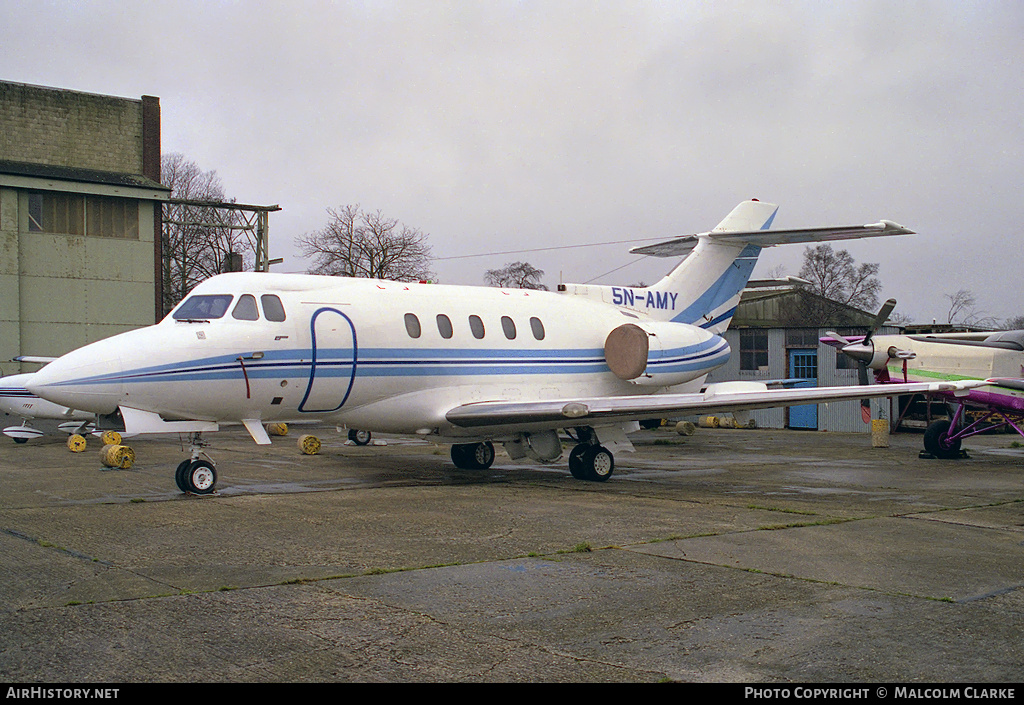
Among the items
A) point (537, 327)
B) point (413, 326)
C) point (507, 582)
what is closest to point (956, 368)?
point (537, 327)

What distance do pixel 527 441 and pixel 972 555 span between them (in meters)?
8.30

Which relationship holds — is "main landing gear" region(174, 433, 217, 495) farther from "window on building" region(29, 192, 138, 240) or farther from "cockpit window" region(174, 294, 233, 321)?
"window on building" region(29, 192, 138, 240)

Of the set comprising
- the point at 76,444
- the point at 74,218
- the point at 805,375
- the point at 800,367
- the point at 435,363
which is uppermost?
the point at 74,218

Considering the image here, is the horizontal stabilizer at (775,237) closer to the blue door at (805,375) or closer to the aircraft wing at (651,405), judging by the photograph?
the aircraft wing at (651,405)

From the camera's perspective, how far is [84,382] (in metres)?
11.0

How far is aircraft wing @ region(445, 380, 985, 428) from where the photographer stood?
13.2 meters

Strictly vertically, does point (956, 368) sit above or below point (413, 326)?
below

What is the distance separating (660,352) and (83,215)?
25307mm

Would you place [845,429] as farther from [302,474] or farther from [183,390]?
[183,390]

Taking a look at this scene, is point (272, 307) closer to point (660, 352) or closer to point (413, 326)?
point (413, 326)

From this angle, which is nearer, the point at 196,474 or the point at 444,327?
the point at 196,474

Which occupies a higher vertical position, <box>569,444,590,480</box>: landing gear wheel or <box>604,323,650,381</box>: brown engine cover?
<box>604,323,650,381</box>: brown engine cover

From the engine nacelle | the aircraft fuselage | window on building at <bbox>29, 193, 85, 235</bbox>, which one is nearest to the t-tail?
the engine nacelle

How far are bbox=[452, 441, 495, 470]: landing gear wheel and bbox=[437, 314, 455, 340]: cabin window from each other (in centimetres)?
280
